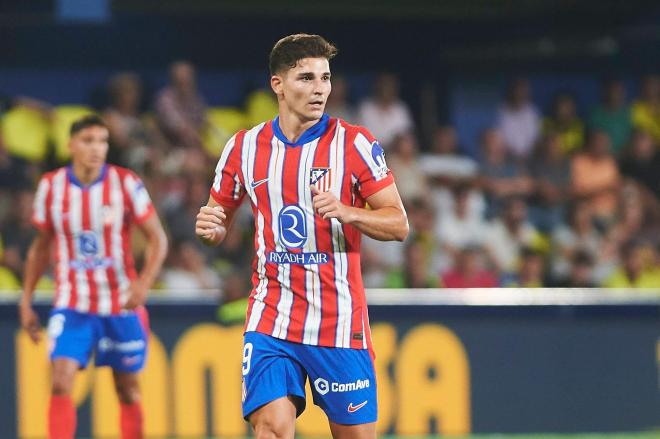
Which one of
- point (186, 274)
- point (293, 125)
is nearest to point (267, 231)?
point (293, 125)

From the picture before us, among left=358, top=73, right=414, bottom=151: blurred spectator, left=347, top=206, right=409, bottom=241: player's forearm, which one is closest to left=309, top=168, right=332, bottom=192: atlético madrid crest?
left=347, top=206, right=409, bottom=241: player's forearm

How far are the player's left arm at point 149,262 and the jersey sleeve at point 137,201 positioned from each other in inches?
1.0

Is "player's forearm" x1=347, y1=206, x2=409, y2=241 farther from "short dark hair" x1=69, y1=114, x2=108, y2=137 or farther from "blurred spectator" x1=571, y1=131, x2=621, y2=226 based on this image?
"blurred spectator" x1=571, y1=131, x2=621, y2=226

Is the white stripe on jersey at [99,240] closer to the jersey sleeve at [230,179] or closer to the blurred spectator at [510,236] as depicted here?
the jersey sleeve at [230,179]

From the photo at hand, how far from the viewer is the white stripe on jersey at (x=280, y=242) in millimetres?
5102

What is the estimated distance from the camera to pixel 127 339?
295 inches

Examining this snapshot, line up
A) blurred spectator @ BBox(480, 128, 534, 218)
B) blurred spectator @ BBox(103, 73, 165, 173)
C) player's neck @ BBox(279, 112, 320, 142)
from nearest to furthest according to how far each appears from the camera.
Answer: player's neck @ BBox(279, 112, 320, 142) < blurred spectator @ BBox(103, 73, 165, 173) < blurred spectator @ BBox(480, 128, 534, 218)

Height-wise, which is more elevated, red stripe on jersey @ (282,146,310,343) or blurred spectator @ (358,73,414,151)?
blurred spectator @ (358,73,414,151)

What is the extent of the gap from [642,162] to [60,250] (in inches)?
282

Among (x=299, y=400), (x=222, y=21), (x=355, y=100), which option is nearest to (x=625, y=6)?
(x=355, y=100)

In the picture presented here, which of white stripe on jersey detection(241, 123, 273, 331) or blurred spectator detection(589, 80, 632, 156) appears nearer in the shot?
white stripe on jersey detection(241, 123, 273, 331)

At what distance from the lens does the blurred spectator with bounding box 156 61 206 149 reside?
461 inches

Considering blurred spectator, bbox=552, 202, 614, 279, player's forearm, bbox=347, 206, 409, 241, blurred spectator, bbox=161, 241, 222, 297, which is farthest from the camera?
blurred spectator, bbox=552, 202, 614, 279

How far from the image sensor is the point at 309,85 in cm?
500
